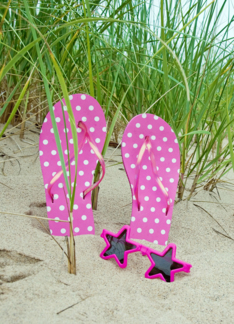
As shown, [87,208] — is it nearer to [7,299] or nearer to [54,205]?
[54,205]

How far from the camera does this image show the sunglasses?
0.77 m

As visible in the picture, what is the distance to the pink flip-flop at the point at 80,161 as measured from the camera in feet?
2.94

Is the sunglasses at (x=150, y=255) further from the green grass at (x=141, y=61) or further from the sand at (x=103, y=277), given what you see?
the green grass at (x=141, y=61)

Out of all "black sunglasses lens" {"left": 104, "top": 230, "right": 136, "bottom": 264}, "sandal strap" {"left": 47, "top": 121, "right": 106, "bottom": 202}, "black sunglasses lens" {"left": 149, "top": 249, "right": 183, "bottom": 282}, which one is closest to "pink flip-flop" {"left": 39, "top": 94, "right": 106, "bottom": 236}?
"sandal strap" {"left": 47, "top": 121, "right": 106, "bottom": 202}

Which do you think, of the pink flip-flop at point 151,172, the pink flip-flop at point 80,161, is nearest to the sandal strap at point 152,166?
the pink flip-flop at point 151,172

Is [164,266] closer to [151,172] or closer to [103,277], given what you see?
[103,277]

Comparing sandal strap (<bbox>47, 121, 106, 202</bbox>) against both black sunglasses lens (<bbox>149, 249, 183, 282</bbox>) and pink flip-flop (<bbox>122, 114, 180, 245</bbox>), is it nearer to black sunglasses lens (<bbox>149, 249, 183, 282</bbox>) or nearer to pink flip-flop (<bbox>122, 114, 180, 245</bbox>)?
pink flip-flop (<bbox>122, 114, 180, 245</bbox>)

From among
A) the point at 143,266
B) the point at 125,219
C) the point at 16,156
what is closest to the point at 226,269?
the point at 143,266

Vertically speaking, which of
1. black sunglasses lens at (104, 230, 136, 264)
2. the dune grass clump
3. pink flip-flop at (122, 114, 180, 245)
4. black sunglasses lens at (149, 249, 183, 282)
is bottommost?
black sunglasses lens at (149, 249, 183, 282)

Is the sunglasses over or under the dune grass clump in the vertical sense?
under

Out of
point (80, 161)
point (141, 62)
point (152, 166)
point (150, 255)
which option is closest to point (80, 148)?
point (80, 161)

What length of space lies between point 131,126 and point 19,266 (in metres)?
0.47

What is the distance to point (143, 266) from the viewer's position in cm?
81

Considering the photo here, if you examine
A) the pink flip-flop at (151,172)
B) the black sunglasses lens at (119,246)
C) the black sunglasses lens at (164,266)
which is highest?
the pink flip-flop at (151,172)
